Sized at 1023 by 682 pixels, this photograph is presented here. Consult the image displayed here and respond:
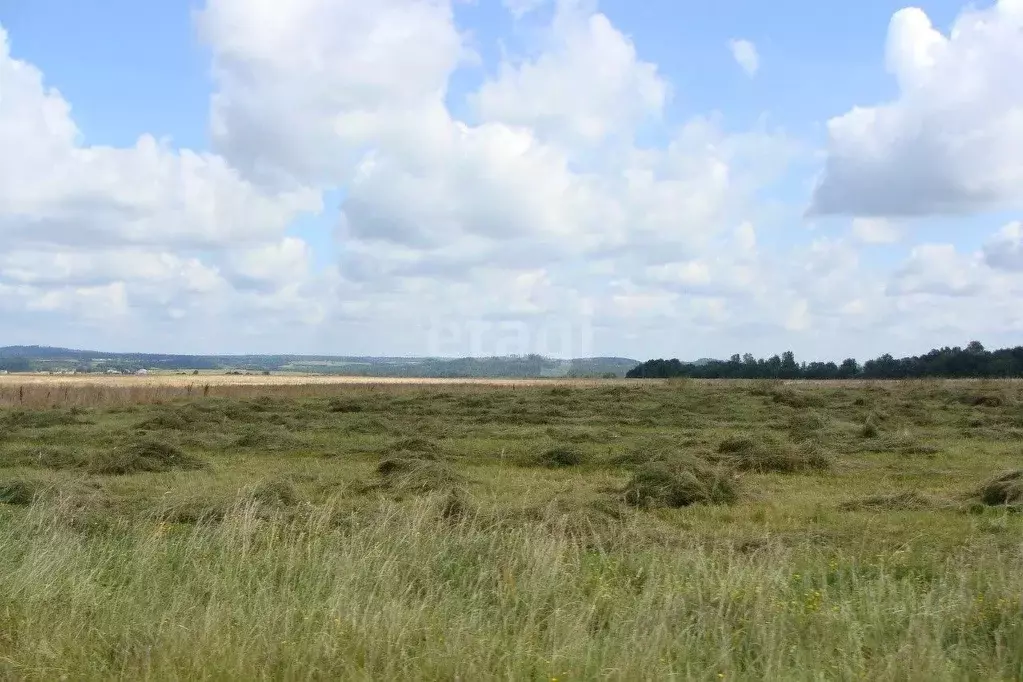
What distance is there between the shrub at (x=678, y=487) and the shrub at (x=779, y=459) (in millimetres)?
2745

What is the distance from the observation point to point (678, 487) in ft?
39.9

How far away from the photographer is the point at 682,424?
2491 cm

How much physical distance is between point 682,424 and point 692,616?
777 inches

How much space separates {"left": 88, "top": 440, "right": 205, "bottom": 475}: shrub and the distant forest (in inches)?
2182

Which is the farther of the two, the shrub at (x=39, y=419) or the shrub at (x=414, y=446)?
the shrub at (x=39, y=419)

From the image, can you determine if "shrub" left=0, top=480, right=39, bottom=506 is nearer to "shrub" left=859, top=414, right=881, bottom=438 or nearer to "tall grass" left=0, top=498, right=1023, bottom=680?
Result: "tall grass" left=0, top=498, right=1023, bottom=680

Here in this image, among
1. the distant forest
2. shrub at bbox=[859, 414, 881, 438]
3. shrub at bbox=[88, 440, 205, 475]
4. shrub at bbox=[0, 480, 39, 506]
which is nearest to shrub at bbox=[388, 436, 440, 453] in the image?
shrub at bbox=[88, 440, 205, 475]

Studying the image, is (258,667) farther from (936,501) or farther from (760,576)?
(936,501)

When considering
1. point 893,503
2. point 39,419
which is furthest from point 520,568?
point 39,419

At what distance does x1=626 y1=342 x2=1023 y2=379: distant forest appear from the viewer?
6475cm

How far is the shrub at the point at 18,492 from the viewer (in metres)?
11.4

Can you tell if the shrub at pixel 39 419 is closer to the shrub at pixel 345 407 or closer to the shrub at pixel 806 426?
the shrub at pixel 345 407

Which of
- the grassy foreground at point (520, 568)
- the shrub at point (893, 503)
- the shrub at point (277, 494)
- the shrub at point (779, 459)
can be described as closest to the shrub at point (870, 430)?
the grassy foreground at point (520, 568)

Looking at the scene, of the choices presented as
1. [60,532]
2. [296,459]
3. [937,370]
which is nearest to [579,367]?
[937,370]
